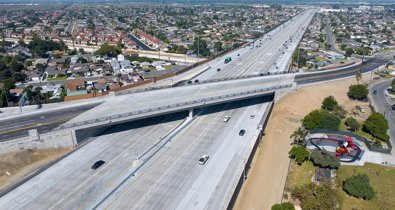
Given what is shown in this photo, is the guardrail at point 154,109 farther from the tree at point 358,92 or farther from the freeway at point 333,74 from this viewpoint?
the tree at point 358,92

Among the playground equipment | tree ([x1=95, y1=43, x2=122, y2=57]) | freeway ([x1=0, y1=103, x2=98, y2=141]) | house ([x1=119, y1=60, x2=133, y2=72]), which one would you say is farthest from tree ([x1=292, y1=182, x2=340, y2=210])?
tree ([x1=95, y1=43, x2=122, y2=57])

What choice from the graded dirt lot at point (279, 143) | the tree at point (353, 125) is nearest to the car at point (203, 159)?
the graded dirt lot at point (279, 143)

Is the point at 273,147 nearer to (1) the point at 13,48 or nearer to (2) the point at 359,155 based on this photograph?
(2) the point at 359,155

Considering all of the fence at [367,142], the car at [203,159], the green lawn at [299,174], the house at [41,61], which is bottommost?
the green lawn at [299,174]

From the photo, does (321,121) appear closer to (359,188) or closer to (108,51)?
(359,188)

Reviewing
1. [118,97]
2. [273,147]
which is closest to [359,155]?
[273,147]

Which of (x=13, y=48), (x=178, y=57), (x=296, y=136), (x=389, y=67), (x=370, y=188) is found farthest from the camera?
(x=13, y=48)
